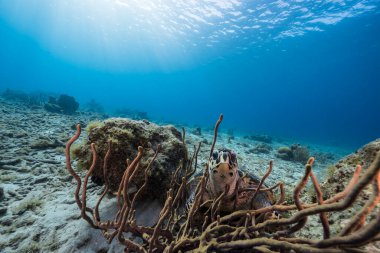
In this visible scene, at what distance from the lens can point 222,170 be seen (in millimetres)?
2318

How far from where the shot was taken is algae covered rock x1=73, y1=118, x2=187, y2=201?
3.15 m

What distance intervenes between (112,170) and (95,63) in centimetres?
13167

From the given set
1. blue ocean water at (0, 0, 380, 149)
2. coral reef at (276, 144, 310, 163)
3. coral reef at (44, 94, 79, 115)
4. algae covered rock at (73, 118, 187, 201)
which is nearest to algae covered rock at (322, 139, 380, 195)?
algae covered rock at (73, 118, 187, 201)

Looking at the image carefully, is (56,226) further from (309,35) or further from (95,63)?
(95,63)

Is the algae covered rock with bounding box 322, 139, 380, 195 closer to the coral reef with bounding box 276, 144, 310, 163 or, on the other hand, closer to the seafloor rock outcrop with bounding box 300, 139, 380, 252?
the seafloor rock outcrop with bounding box 300, 139, 380, 252

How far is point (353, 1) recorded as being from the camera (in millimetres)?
19312

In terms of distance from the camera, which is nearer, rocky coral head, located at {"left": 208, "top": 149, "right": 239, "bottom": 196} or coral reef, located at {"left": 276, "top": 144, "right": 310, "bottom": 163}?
rocky coral head, located at {"left": 208, "top": 149, "right": 239, "bottom": 196}

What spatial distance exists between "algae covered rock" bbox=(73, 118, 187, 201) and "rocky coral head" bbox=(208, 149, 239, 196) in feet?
3.66

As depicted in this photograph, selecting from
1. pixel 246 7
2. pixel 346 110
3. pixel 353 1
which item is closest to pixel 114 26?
pixel 246 7

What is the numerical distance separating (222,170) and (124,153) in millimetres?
1731

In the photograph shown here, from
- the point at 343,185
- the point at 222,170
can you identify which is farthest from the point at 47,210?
the point at 343,185

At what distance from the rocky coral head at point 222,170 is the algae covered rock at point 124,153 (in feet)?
3.66

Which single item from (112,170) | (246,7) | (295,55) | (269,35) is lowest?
(112,170)

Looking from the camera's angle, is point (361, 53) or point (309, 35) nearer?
point (309, 35)
